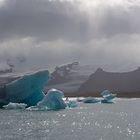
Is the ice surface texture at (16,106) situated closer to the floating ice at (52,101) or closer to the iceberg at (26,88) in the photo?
the iceberg at (26,88)

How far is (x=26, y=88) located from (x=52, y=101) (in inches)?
196

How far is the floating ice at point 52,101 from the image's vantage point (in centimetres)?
6825

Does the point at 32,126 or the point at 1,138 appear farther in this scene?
the point at 32,126

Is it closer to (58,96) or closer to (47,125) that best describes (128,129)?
(47,125)

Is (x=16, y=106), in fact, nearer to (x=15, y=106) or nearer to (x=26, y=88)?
(x=15, y=106)

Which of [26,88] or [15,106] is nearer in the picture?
[26,88]

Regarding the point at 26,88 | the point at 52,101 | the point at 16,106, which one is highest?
the point at 26,88

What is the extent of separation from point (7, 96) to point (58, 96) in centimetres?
1173

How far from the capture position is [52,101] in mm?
70500

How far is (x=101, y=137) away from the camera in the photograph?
37250 millimetres

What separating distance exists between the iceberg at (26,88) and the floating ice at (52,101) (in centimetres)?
→ 369

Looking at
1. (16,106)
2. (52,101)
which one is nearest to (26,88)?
(16,106)

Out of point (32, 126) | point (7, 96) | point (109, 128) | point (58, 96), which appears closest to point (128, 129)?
point (109, 128)

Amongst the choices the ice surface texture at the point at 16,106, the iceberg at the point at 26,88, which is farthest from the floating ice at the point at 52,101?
the ice surface texture at the point at 16,106
